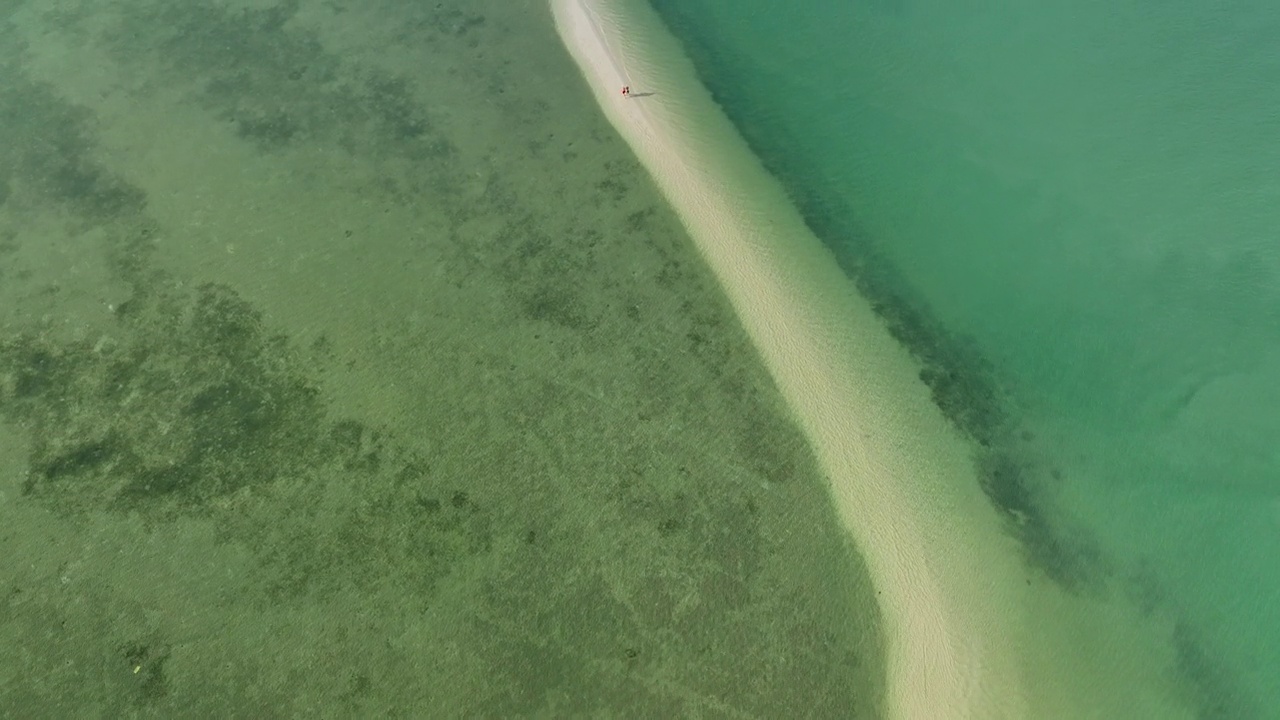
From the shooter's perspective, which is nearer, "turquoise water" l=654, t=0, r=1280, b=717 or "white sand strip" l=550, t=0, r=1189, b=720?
"white sand strip" l=550, t=0, r=1189, b=720

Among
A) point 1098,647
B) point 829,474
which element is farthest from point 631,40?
point 1098,647

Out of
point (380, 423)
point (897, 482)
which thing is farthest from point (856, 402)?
point (380, 423)

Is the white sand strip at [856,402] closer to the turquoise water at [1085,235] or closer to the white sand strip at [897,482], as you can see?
the white sand strip at [897,482]

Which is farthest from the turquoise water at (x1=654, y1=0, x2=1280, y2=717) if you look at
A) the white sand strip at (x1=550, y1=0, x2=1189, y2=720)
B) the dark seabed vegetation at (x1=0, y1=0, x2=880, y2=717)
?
the dark seabed vegetation at (x1=0, y1=0, x2=880, y2=717)

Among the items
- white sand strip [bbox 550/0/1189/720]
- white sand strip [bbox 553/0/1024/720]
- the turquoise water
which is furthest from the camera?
the turquoise water

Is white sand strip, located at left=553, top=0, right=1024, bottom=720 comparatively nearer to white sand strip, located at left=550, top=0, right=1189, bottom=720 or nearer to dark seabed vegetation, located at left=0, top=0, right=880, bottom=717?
white sand strip, located at left=550, top=0, right=1189, bottom=720

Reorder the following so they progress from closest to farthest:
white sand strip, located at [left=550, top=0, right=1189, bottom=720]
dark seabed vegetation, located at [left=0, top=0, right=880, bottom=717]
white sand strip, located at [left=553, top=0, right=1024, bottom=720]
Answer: dark seabed vegetation, located at [left=0, top=0, right=880, bottom=717] → white sand strip, located at [left=550, top=0, right=1189, bottom=720] → white sand strip, located at [left=553, top=0, right=1024, bottom=720]

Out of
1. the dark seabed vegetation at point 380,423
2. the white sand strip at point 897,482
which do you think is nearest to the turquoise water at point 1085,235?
the white sand strip at point 897,482
